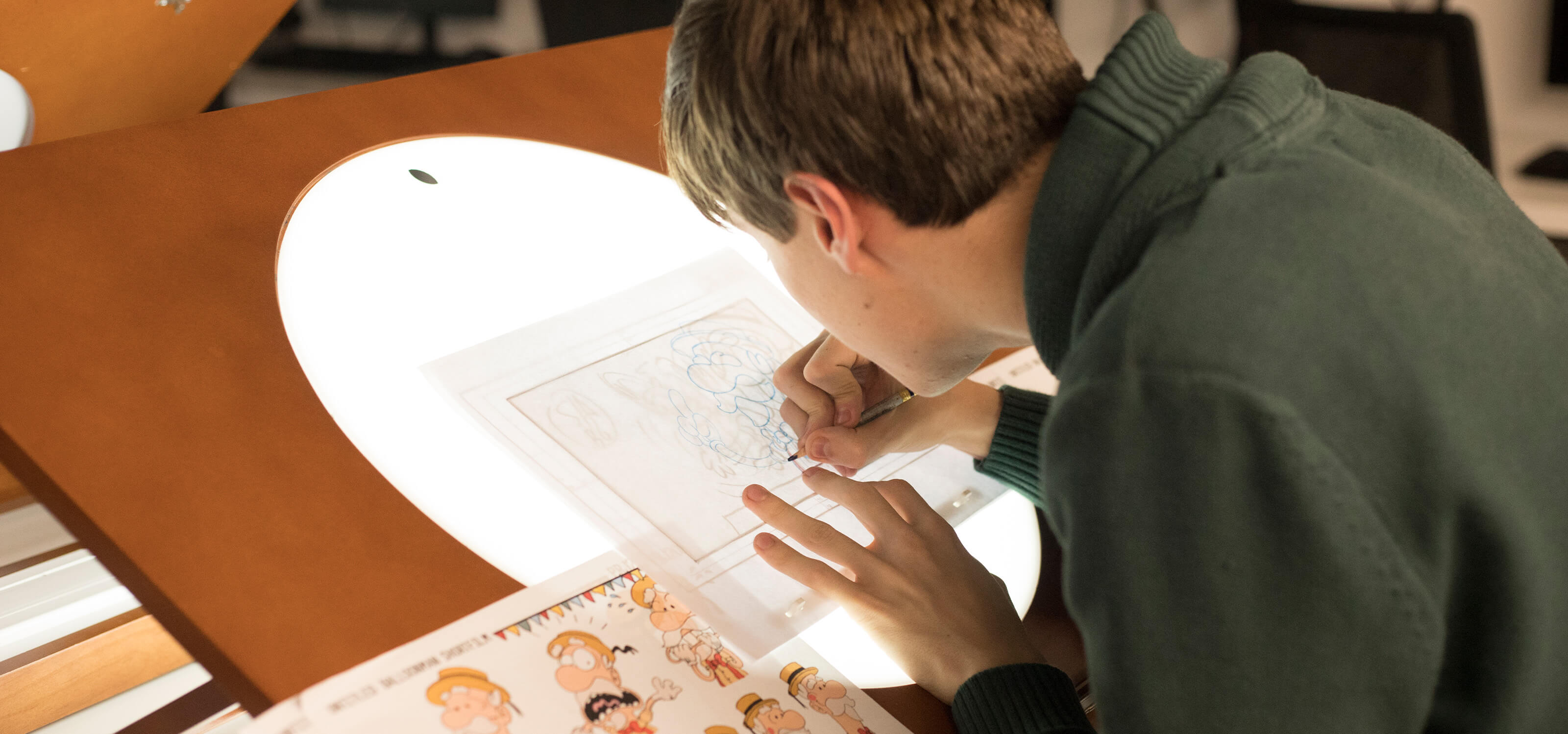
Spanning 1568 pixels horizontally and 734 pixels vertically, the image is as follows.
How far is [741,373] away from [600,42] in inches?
20.4

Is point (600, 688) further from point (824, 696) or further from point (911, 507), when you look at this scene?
point (911, 507)

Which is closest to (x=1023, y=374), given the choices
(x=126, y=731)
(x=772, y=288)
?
(x=772, y=288)

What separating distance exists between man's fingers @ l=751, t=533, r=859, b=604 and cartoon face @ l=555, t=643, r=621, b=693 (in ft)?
0.54

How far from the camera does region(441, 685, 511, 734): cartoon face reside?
63cm

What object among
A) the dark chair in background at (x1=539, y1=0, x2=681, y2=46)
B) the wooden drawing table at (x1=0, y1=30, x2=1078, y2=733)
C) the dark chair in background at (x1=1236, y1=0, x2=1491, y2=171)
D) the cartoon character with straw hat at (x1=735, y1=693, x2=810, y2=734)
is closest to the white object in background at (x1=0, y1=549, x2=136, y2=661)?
the wooden drawing table at (x1=0, y1=30, x2=1078, y2=733)

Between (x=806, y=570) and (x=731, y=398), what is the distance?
0.24m

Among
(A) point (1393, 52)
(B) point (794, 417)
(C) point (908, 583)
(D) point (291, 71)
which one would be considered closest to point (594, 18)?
(D) point (291, 71)

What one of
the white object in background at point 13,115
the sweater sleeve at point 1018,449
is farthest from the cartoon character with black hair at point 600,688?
the white object in background at point 13,115

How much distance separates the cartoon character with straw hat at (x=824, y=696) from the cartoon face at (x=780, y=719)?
2 centimetres

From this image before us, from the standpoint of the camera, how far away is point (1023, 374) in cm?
119

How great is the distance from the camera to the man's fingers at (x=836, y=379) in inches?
40.1

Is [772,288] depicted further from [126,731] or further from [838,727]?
[126,731]

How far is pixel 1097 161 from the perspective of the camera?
0.66 metres

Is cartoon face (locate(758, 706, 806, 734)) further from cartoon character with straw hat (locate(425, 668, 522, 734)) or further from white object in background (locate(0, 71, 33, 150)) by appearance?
white object in background (locate(0, 71, 33, 150))
